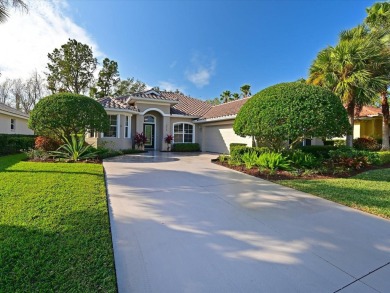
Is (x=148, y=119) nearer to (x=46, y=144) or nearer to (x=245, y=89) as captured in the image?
(x=46, y=144)

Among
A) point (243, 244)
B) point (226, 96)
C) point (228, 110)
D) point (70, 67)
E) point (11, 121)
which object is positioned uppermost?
point (70, 67)

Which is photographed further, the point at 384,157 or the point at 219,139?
the point at 219,139

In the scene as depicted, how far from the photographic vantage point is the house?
16.7m

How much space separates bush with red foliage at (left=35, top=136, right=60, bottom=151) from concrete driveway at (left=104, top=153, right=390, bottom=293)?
348 inches

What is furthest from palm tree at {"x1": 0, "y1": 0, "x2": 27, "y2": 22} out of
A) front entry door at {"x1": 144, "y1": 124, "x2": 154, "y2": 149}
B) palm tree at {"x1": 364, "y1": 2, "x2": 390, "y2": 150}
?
palm tree at {"x1": 364, "y1": 2, "x2": 390, "y2": 150}

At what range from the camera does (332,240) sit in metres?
3.62

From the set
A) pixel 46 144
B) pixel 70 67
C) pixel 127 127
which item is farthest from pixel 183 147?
pixel 70 67

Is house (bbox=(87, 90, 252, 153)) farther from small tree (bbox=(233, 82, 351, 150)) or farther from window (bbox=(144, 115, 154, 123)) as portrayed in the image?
small tree (bbox=(233, 82, 351, 150))

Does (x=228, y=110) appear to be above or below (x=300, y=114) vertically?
above

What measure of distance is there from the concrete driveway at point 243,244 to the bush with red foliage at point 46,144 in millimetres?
8842

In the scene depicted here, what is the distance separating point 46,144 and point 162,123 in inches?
375

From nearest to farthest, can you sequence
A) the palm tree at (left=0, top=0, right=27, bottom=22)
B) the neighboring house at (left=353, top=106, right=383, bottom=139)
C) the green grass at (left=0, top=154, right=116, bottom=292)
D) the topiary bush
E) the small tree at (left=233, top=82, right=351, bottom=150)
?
the green grass at (left=0, top=154, right=116, bottom=292), the palm tree at (left=0, top=0, right=27, bottom=22), the small tree at (left=233, top=82, right=351, bottom=150), the topiary bush, the neighboring house at (left=353, top=106, right=383, bottom=139)

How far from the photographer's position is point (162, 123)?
1981cm

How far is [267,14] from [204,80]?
1596 cm
